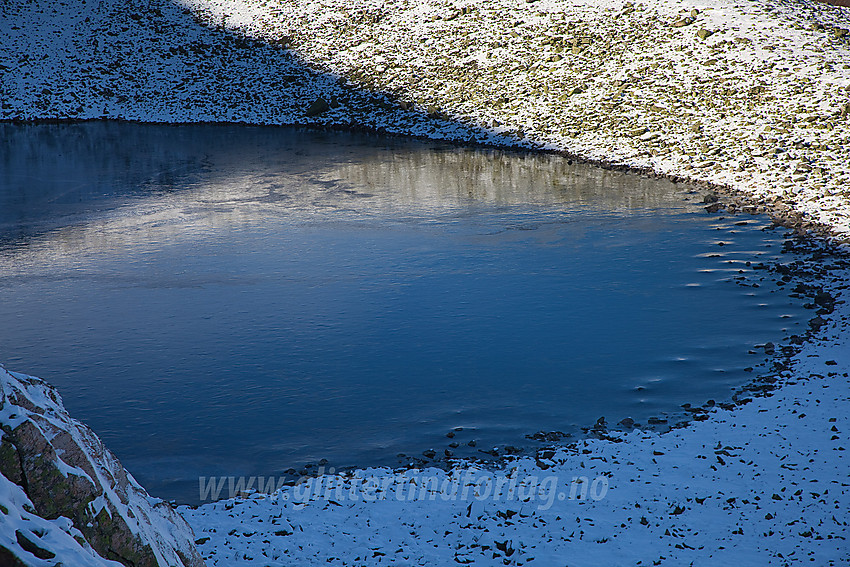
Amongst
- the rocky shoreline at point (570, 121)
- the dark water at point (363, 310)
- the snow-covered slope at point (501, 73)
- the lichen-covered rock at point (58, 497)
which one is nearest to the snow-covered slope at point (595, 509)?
the rocky shoreline at point (570, 121)

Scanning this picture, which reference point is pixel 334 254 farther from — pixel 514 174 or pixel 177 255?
pixel 514 174

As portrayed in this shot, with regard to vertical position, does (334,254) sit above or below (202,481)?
above

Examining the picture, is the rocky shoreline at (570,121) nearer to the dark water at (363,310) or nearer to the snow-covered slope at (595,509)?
the snow-covered slope at (595,509)

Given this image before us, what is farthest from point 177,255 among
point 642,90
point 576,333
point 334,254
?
point 642,90

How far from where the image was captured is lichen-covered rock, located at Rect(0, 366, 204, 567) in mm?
2725

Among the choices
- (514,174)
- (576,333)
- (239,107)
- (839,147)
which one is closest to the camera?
(576,333)

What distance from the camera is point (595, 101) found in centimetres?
2577

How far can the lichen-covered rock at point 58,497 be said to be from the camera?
2.72 m

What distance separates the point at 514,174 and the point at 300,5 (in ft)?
81.9

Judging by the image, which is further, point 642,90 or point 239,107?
point 239,107

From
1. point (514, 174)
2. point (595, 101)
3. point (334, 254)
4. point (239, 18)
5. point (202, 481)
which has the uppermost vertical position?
point (239, 18)

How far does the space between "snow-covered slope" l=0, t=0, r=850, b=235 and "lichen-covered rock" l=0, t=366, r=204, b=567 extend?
48.2 feet

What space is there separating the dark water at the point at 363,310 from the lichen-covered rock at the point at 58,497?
3164 millimetres

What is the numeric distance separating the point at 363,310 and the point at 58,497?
25.0 feet
